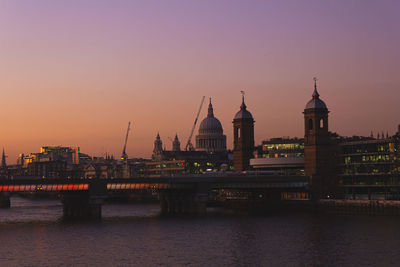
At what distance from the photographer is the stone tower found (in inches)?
7420

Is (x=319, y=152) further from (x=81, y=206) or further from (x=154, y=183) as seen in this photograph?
(x=81, y=206)

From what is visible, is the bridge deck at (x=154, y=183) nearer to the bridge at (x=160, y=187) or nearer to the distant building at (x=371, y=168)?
the bridge at (x=160, y=187)

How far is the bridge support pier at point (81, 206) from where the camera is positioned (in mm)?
170000

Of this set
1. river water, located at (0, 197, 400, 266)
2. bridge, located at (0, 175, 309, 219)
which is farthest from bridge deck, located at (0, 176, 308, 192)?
river water, located at (0, 197, 400, 266)

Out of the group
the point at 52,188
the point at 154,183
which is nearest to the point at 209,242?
the point at 52,188

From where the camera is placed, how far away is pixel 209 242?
362 feet

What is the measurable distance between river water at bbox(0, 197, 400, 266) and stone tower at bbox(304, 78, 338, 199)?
37.2 metres

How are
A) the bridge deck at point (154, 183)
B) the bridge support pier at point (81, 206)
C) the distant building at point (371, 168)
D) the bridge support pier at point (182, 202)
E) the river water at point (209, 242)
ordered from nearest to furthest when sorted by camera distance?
the river water at point (209, 242), the bridge support pier at point (81, 206), the bridge deck at point (154, 183), the distant building at point (371, 168), the bridge support pier at point (182, 202)

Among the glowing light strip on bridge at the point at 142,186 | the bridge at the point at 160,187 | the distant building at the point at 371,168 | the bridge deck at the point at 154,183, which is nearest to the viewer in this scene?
the bridge deck at the point at 154,183

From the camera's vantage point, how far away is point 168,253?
98.4 meters

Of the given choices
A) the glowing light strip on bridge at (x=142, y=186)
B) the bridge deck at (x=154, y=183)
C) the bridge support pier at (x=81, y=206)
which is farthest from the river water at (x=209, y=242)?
the glowing light strip on bridge at (x=142, y=186)

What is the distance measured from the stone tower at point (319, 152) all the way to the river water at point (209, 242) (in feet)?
122

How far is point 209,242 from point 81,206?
249 ft

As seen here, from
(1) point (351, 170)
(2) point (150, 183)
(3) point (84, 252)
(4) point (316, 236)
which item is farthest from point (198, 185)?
(3) point (84, 252)
